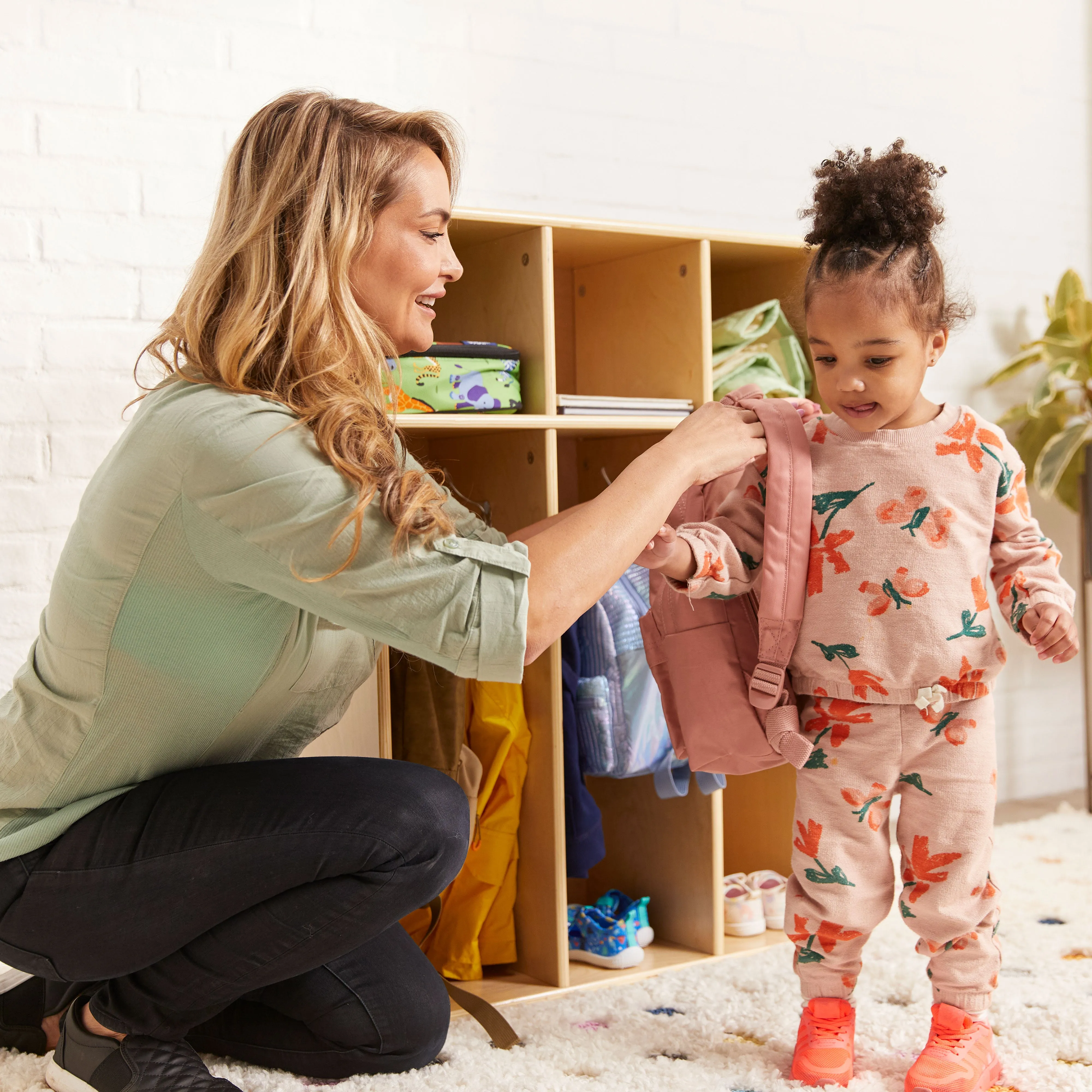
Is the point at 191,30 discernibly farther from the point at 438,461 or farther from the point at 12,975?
the point at 12,975

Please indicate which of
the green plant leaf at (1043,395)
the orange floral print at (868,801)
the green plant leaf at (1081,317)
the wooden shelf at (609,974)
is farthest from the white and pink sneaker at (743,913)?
the green plant leaf at (1081,317)

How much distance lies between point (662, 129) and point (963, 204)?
954 mm

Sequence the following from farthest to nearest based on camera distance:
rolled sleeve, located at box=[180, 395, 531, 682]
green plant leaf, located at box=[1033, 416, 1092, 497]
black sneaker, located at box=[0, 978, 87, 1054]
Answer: green plant leaf, located at box=[1033, 416, 1092, 497], black sneaker, located at box=[0, 978, 87, 1054], rolled sleeve, located at box=[180, 395, 531, 682]

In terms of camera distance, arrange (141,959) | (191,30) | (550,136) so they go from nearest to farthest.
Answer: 1. (141,959)
2. (191,30)
3. (550,136)

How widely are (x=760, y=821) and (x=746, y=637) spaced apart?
0.79 meters

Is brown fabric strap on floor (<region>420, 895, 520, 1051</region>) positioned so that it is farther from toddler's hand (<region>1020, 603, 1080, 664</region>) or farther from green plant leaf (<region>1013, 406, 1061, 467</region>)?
green plant leaf (<region>1013, 406, 1061, 467</region>)

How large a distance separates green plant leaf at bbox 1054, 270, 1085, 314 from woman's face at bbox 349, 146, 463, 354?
82.2 inches

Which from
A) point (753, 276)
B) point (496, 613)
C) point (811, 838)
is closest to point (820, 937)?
point (811, 838)

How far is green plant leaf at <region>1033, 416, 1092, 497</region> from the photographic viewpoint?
9.23 ft

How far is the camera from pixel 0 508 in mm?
2035

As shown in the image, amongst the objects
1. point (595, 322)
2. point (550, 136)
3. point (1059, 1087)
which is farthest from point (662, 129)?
point (1059, 1087)

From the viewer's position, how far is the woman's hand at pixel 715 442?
4.68 feet

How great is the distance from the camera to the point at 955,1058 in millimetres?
1497

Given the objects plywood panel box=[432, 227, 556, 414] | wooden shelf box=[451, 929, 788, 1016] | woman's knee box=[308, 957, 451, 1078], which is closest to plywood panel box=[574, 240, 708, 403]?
plywood panel box=[432, 227, 556, 414]
